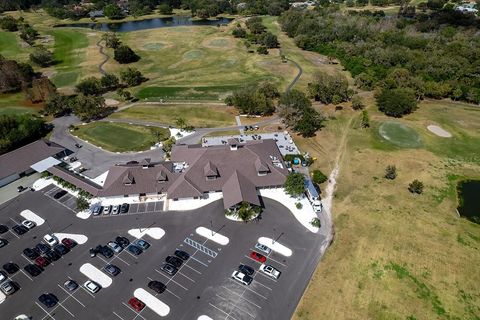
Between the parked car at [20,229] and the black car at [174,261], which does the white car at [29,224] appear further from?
the black car at [174,261]

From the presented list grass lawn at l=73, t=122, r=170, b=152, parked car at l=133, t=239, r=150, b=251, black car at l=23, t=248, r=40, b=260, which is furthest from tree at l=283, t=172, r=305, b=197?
black car at l=23, t=248, r=40, b=260

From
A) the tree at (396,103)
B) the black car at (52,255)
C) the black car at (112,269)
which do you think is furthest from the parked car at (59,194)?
the tree at (396,103)

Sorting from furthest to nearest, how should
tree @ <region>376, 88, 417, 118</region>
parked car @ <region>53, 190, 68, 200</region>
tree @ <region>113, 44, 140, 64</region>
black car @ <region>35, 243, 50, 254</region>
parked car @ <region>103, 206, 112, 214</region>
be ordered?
tree @ <region>113, 44, 140, 64</region>, tree @ <region>376, 88, 417, 118</region>, parked car @ <region>53, 190, 68, 200</region>, parked car @ <region>103, 206, 112, 214</region>, black car @ <region>35, 243, 50, 254</region>

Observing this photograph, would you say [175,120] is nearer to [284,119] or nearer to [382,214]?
[284,119]

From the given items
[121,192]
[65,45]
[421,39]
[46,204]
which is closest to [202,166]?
[121,192]

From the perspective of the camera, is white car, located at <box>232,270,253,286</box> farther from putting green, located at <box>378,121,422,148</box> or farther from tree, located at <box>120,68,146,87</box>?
tree, located at <box>120,68,146,87</box>
